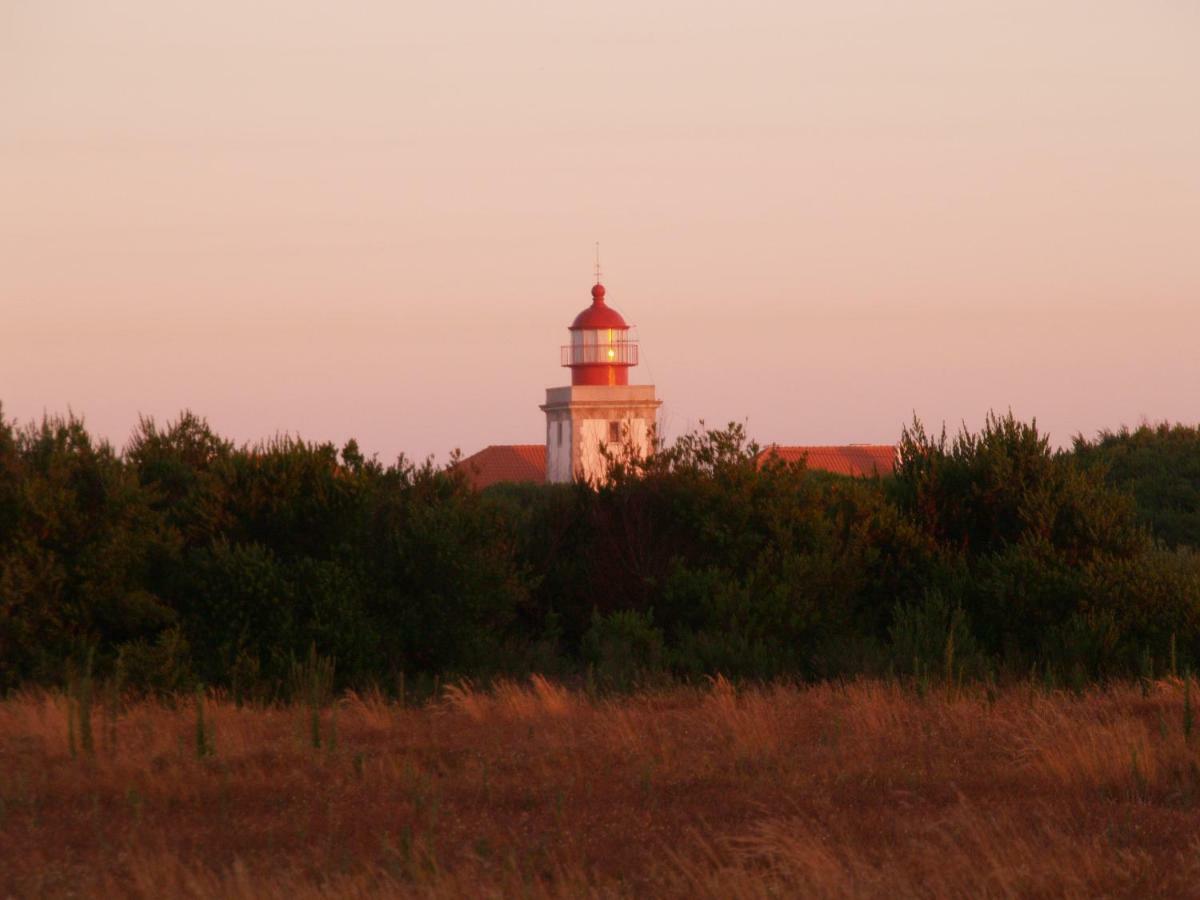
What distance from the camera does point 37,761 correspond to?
10.9m

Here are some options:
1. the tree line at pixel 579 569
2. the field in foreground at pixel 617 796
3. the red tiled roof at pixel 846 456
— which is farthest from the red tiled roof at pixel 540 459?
the field in foreground at pixel 617 796

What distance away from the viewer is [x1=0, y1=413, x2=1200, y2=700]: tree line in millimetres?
15477

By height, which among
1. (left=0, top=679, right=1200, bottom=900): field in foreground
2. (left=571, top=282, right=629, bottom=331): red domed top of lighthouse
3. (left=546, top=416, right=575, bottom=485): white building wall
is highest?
(left=571, top=282, right=629, bottom=331): red domed top of lighthouse

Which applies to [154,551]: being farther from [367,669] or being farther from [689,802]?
[689,802]

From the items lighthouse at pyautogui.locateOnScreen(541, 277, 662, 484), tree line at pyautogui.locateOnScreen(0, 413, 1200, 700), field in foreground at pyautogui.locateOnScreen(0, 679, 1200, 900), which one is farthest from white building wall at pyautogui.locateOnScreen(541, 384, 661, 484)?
field in foreground at pyautogui.locateOnScreen(0, 679, 1200, 900)

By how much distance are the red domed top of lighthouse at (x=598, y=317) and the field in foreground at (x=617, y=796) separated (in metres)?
46.5

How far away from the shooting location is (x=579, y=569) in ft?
62.2

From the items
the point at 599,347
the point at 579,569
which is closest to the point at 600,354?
the point at 599,347

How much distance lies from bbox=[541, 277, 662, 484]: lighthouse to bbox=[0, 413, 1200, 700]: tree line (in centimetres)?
3893

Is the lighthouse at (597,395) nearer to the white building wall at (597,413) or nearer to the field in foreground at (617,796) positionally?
the white building wall at (597,413)

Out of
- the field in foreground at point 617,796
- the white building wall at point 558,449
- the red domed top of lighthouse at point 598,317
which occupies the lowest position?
the field in foreground at point 617,796

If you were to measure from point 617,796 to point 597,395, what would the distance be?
49.4 m

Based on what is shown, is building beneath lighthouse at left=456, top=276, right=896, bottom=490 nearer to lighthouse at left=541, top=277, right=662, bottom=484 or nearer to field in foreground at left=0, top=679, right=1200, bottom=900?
lighthouse at left=541, top=277, right=662, bottom=484

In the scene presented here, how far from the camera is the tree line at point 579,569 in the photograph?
15477 mm
